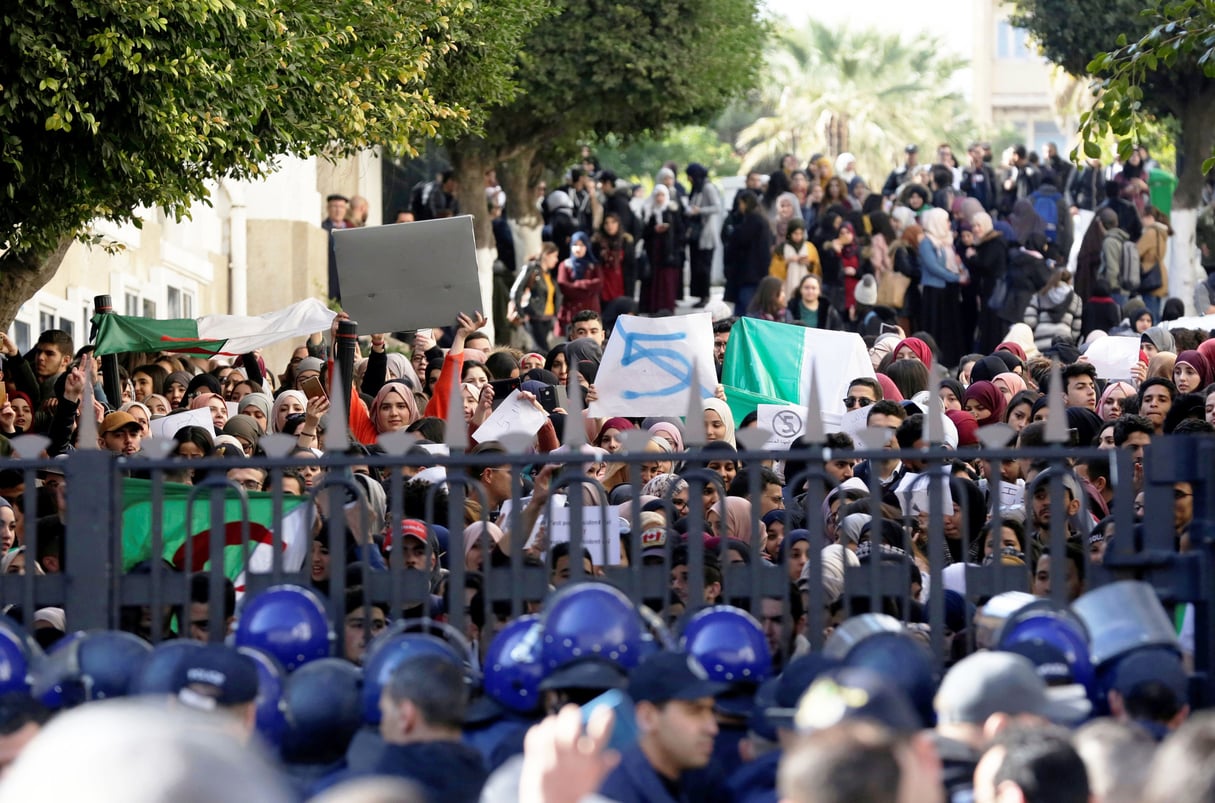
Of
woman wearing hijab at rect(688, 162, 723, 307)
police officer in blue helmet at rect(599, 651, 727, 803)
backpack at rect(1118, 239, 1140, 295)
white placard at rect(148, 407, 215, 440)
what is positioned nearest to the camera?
police officer in blue helmet at rect(599, 651, 727, 803)

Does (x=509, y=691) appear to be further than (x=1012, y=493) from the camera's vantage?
No

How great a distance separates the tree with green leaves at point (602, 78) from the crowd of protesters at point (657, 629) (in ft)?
34.7

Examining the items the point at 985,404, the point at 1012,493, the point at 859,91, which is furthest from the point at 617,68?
the point at 859,91

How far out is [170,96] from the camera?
39.6 ft

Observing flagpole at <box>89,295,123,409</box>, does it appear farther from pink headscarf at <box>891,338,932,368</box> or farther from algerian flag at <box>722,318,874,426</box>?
pink headscarf at <box>891,338,932,368</box>

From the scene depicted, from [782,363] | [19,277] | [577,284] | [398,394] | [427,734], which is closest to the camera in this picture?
[427,734]

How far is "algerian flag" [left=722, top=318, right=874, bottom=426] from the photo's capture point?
43.5ft

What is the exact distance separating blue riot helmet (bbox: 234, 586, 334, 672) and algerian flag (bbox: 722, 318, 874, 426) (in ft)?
23.8

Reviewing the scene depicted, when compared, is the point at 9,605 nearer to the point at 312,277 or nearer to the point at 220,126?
the point at 220,126

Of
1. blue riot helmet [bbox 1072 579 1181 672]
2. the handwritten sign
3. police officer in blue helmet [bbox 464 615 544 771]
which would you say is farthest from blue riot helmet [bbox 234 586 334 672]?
the handwritten sign

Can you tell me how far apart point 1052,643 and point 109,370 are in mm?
9594

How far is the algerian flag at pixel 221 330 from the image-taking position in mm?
14750

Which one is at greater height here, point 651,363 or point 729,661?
point 651,363

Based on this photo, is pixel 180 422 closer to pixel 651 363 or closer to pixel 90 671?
pixel 651 363
